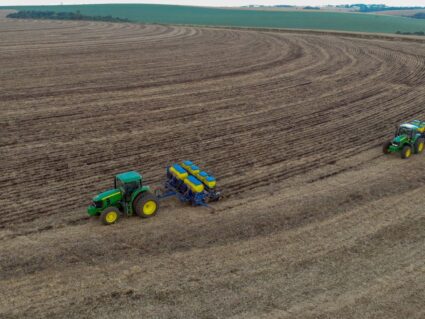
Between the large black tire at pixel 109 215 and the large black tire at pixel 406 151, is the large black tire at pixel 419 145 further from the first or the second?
the large black tire at pixel 109 215

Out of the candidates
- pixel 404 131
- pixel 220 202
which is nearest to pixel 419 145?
pixel 404 131

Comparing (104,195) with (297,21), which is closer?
(104,195)

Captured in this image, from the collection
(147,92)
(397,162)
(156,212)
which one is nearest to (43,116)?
(147,92)

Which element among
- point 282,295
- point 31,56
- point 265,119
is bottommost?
point 282,295

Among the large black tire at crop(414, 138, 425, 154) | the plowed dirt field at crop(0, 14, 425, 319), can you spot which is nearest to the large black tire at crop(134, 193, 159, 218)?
the plowed dirt field at crop(0, 14, 425, 319)

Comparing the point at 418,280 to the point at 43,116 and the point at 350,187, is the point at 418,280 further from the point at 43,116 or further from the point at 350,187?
the point at 43,116

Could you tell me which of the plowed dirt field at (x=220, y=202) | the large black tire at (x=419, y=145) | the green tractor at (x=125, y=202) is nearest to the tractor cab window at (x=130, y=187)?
the green tractor at (x=125, y=202)

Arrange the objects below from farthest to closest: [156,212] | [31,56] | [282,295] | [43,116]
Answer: [31,56], [43,116], [156,212], [282,295]

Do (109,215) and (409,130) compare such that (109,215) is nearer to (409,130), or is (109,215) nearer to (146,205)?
(146,205)
